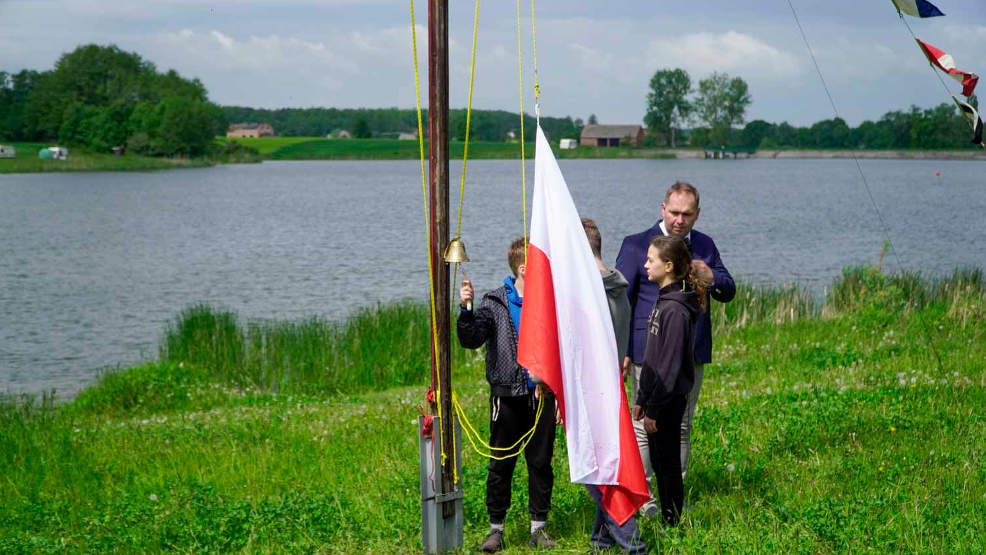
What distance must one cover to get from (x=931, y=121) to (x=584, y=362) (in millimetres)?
65227

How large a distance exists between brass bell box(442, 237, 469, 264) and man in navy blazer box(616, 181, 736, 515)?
133cm

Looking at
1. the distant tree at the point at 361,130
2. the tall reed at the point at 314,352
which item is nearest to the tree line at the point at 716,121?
the distant tree at the point at 361,130

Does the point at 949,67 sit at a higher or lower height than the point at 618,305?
higher

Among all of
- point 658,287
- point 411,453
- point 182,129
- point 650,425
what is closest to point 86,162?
point 182,129

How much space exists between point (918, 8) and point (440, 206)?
2.82 metres

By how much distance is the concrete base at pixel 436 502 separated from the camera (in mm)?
5430

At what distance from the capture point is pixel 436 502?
5465 mm

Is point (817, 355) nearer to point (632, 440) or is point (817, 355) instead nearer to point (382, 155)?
point (632, 440)

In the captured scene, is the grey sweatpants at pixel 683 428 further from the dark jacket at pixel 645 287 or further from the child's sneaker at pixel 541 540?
the child's sneaker at pixel 541 540

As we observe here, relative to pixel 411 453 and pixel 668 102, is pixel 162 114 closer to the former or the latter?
pixel 668 102

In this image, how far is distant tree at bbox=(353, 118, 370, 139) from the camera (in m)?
170

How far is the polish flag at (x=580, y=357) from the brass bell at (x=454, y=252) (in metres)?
0.39

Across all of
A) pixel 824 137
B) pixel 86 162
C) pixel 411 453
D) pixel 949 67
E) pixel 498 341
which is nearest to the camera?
pixel 949 67

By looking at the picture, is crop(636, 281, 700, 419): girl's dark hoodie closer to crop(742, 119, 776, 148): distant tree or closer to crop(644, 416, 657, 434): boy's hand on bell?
crop(644, 416, 657, 434): boy's hand on bell
